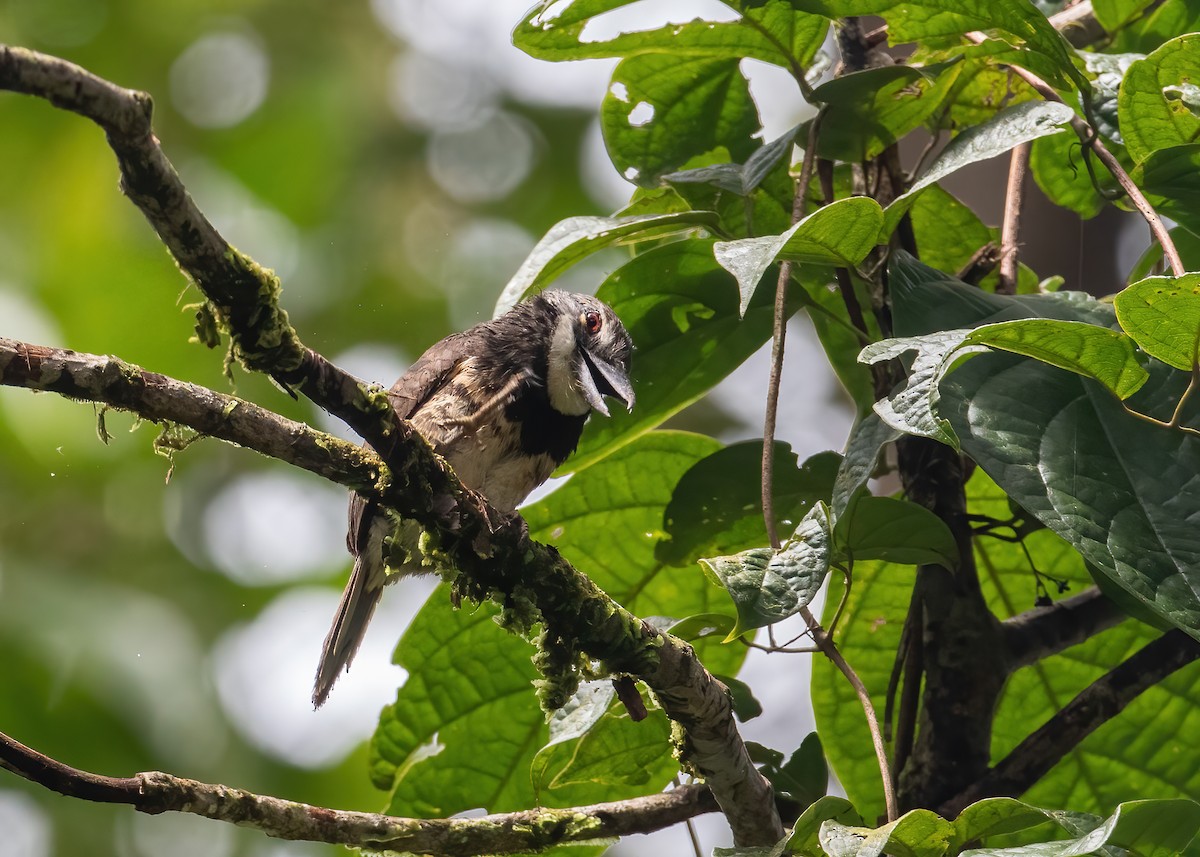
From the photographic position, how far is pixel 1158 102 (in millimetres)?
1781

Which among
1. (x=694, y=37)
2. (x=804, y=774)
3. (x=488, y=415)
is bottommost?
(x=804, y=774)

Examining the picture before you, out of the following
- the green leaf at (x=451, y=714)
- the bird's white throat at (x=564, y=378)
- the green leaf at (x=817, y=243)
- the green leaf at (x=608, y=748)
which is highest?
the bird's white throat at (x=564, y=378)

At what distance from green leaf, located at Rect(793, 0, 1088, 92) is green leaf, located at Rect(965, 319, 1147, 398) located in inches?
23.8

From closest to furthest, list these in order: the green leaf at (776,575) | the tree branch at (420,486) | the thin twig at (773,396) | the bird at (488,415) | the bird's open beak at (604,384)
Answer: the tree branch at (420,486) < the green leaf at (776,575) < the thin twig at (773,396) < the bird's open beak at (604,384) < the bird at (488,415)

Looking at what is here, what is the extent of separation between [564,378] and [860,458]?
4.47ft

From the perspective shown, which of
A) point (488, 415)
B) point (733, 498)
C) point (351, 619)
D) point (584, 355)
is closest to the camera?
point (733, 498)

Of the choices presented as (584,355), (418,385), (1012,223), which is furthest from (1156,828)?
(418,385)

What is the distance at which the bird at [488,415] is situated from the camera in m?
2.81

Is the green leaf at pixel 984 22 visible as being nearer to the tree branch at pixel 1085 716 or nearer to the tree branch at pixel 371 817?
the tree branch at pixel 1085 716

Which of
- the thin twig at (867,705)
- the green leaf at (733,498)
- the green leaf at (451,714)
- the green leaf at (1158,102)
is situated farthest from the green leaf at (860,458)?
the green leaf at (451,714)

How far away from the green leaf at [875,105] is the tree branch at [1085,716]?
957 mm

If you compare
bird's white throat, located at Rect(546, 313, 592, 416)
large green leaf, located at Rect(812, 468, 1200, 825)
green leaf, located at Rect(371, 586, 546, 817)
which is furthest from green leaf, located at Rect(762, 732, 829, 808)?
bird's white throat, located at Rect(546, 313, 592, 416)

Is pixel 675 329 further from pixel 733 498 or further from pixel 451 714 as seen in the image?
pixel 451 714

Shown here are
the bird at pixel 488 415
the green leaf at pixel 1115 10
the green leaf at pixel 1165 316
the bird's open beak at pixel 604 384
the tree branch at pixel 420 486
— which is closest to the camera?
the tree branch at pixel 420 486
